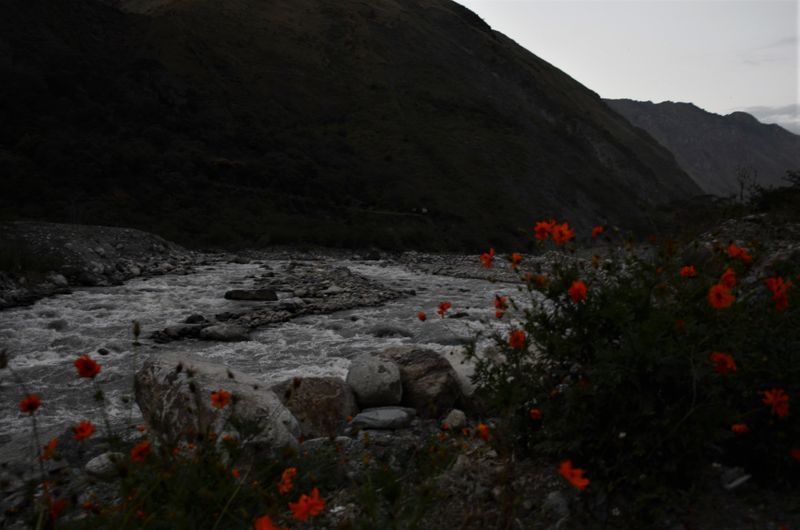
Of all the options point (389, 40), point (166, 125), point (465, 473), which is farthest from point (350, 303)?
point (389, 40)

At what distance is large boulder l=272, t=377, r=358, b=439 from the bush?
2.02 meters

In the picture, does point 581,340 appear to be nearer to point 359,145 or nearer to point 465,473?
point 465,473

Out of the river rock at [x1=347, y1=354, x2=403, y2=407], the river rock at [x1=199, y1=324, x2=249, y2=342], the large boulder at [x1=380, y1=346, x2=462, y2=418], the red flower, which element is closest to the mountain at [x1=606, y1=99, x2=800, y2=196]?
the river rock at [x1=199, y1=324, x2=249, y2=342]

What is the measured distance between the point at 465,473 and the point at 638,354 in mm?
1153

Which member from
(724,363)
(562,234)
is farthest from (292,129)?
(724,363)

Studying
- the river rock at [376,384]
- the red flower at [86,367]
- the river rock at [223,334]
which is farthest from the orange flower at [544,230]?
the river rock at [223,334]

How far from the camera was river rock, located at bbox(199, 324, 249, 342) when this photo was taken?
28.8ft

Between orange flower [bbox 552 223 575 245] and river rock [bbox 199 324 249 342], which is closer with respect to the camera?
orange flower [bbox 552 223 575 245]

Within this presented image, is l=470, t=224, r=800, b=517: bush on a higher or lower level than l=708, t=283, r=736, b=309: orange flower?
lower

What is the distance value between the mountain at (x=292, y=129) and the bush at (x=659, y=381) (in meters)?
22.8

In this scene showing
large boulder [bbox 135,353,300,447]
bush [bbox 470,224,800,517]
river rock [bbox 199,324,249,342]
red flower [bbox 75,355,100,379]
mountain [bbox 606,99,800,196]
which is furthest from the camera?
mountain [bbox 606,99,800,196]

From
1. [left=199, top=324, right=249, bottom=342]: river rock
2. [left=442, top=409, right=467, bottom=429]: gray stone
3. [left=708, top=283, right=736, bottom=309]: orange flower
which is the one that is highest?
[left=708, top=283, right=736, bottom=309]: orange flower

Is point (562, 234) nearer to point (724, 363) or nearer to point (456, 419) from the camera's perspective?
point (724, 363)

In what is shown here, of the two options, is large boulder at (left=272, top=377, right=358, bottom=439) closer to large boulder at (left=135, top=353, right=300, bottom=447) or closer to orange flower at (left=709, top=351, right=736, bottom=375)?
large boulder at (left=135, top=353, right=300, bottom=447)
